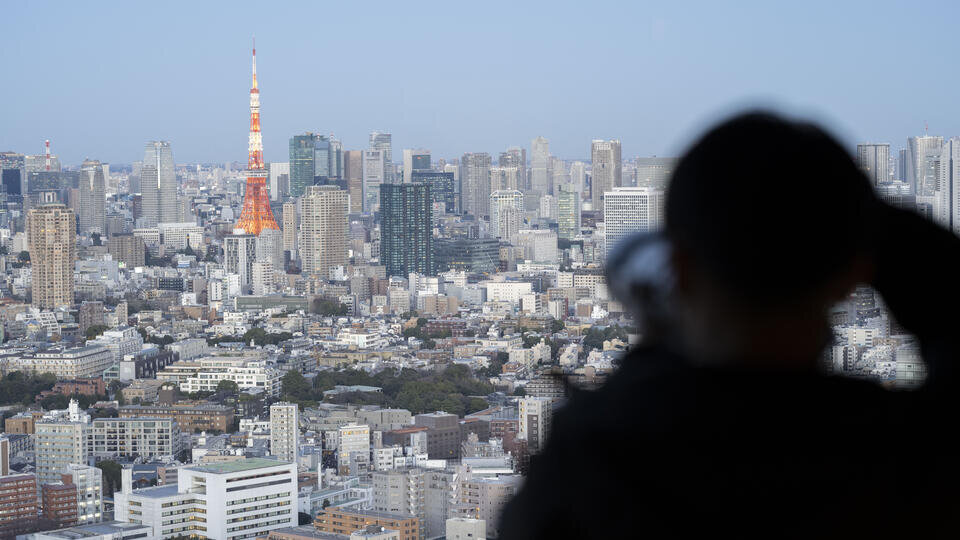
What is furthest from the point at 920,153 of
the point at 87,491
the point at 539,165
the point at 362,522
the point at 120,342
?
the point at 539,165

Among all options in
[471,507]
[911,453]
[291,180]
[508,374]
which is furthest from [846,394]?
[291,180]

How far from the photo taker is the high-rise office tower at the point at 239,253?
19.3 metres

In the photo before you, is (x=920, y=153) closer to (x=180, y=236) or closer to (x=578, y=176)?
(x=578, y=176)

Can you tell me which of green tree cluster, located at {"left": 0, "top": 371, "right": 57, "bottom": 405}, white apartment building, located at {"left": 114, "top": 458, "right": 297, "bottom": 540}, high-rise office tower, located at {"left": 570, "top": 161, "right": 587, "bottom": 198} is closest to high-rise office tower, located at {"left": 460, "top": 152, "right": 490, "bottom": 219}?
high-rise office tower, located at {"left": 570, "top": 161, "right": 587, "bottom": 198}

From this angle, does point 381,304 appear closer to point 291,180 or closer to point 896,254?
point 291,180

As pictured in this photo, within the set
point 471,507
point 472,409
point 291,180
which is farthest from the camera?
point 291,180

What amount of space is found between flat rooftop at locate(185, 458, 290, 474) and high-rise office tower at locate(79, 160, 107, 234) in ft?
49.7

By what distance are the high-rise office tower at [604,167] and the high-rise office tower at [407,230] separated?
2641mm

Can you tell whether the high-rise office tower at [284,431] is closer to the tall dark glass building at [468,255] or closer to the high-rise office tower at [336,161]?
the tall dark glass building at [468,255]

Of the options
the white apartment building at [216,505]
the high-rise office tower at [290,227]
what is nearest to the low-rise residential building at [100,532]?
the white apartment building at [216,505]

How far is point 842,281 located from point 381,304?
635 inches

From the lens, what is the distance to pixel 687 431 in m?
0.31

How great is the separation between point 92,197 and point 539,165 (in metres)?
7.57

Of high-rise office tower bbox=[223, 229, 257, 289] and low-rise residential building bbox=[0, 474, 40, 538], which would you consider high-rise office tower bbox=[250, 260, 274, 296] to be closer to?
high-rise office tower bbox=[223, 229, 257, 289]
